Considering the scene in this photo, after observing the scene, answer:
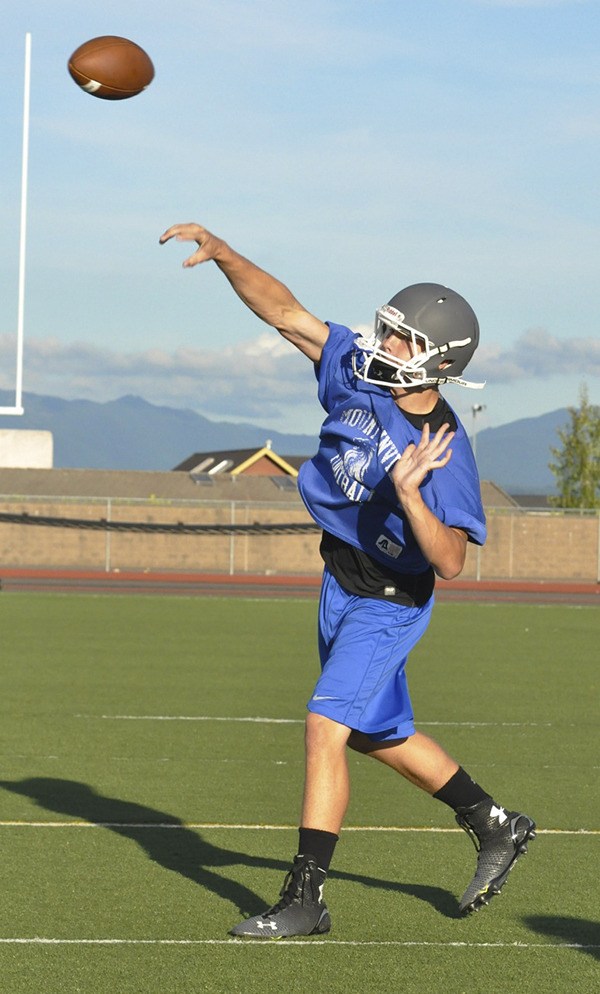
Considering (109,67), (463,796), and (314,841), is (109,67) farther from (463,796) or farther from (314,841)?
(314,841)

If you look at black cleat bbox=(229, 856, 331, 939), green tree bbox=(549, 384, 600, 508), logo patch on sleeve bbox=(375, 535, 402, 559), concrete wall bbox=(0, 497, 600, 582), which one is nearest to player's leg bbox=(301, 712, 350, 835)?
black cleat bbox=(229, 856, 331, 939)

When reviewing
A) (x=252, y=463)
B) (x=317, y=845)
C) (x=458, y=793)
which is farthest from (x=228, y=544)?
(x=317, y=845)

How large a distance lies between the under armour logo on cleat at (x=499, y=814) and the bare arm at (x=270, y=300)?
174 centimetres

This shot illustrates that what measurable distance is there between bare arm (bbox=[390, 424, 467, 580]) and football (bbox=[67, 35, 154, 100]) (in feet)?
13.4

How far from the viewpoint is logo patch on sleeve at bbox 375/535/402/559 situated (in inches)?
191

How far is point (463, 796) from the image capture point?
5051mm

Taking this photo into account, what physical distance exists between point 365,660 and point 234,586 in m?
25.4

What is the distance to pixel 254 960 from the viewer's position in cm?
434

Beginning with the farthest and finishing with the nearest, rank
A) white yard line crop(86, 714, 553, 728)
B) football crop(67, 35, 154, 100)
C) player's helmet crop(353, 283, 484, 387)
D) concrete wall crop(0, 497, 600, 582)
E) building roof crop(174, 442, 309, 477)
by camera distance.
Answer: building roof crop(174, 442, 309, 477), concrete wall crop(0, 497, 600, 582), white yard line crop(86, 714, 553, 728), football crop(67, 35, 154, 100), player's helmet crop(353, 283, 484, 387)

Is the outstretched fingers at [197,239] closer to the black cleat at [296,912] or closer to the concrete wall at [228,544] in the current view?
the black cleat at [296,912]

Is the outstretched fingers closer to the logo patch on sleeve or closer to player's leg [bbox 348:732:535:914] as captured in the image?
the logo patch on sleeve

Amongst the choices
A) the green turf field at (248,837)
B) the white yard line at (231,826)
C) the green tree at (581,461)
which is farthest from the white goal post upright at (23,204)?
the green tree at (581,461)

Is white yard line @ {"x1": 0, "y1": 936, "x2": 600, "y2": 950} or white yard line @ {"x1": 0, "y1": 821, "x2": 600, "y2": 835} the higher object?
white yard line @ {"x1": 0, "y1": 936, "x2": 600, "y2": 950}

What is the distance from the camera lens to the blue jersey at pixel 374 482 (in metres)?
4.75
